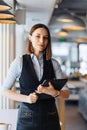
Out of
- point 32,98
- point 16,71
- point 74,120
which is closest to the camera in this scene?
point 32,98

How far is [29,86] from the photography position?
6.37ft

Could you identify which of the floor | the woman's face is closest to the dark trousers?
the woman's face

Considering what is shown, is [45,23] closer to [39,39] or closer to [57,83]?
[39,39]

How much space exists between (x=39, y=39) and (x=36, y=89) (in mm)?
338

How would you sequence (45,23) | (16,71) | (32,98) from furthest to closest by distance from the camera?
(45,23) → (16,71) → (32,98)

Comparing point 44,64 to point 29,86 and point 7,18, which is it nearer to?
point 29,86

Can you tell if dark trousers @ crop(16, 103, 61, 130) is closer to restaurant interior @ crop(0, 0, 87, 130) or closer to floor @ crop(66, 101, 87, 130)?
restaurant interior @ crop(0, 0, 87, 130)

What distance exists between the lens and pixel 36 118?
194cm

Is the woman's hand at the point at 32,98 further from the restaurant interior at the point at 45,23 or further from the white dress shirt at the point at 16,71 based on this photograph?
the restaurant interior at the point at 45,23

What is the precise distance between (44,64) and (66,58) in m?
12.8

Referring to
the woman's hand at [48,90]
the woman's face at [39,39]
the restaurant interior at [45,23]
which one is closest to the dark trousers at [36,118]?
the woman's hand at [48,90]

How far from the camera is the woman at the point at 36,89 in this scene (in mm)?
1923

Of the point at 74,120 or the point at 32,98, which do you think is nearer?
the point at 32,98

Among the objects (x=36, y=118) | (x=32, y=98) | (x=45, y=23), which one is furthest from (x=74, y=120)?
(x=32, y=98)
